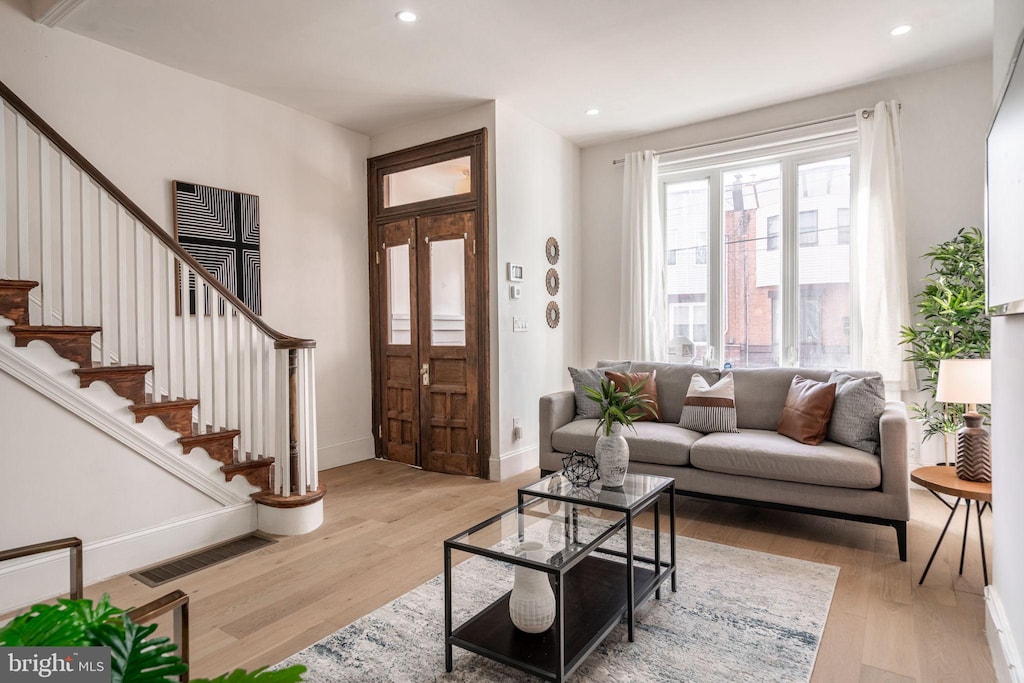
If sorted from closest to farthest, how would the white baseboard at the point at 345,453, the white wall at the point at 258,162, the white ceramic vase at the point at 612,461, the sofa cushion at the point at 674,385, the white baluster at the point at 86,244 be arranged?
the white ceramic vase at the point at 612,461, the white baluster at the point at 86,244, the white wall at the point at 258,162, the sofa cushion at the point at 674,385, the white baseboard at the point at 345,453

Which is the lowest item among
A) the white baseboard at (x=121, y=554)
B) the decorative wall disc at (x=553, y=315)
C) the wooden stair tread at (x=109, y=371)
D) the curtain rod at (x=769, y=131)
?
the white baseboard at (x=121, y=554)

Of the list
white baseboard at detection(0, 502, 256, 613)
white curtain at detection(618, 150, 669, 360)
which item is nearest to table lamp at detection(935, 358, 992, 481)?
white curtain at detection(618, 150, 669, 360)

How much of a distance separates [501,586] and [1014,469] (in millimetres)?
1955

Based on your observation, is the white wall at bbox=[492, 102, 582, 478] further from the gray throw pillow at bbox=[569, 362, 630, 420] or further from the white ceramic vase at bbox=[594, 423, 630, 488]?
the white ceramic vase at bbox=[594, 423, 630, 488]

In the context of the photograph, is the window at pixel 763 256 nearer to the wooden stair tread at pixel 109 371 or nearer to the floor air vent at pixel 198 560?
the floor air vent at pixel 198 560

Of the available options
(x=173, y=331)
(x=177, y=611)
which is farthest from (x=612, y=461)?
(x=173, y=331)

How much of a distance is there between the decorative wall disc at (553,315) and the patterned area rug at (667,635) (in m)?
2.71

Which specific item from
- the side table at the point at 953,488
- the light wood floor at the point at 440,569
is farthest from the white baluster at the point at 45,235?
the side table at the point at 953,488

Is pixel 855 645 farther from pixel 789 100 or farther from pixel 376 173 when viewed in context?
pixel 376 173

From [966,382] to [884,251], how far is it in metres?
1.71

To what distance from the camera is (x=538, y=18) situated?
3193mm

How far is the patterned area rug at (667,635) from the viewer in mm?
1935

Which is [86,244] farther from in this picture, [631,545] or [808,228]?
[808,228]

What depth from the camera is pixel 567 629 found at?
6.44 ft
